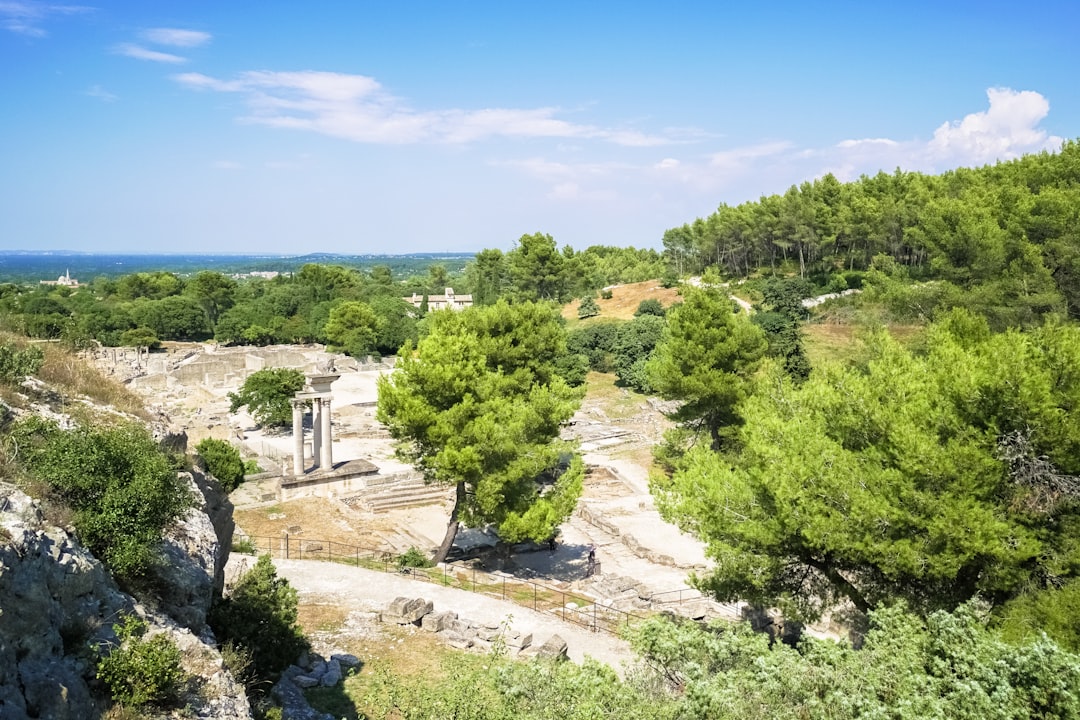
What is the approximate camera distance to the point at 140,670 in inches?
264

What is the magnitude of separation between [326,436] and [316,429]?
171 centimetres

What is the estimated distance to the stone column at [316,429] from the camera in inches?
1016

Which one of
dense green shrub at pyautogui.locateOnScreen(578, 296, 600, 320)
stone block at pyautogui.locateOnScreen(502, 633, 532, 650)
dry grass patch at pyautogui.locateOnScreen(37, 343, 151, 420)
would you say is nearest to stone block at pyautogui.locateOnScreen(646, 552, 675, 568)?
stone block at pyautogui.locateOnScreen(502, 633, 532, 650)

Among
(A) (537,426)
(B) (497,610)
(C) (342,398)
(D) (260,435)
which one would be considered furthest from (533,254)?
(B) (497,610)

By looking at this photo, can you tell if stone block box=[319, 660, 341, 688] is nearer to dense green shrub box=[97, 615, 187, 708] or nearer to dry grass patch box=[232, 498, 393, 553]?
dense green shrub box=[97, 615, 187, 708]

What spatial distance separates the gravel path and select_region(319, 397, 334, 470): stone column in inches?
327

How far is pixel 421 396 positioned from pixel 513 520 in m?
3.44

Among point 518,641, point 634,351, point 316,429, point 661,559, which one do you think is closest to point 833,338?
point 634,351

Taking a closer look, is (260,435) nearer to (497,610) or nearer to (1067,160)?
(497,610)

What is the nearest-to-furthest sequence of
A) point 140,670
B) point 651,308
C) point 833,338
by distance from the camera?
1. point 140,670
2. point 833,338
3. point 651,308

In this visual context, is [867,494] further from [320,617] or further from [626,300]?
[626,300]

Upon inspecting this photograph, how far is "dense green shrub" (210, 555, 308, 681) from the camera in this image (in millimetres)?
10062

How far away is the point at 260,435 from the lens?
3356 centimetres

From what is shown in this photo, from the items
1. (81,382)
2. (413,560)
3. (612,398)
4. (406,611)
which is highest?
(81,382)
